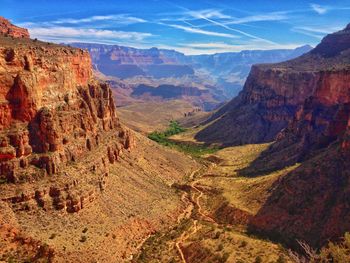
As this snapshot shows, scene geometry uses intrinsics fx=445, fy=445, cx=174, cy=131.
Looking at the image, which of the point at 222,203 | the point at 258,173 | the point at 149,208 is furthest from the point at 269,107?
the point at 149,208

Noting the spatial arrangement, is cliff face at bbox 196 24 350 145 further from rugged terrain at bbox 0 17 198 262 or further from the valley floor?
rugged terrain at bbox 0 17 198 262

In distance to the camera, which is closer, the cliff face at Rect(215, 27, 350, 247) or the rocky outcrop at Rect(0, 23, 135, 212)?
the rocky outcrop at Rect(0, 23, 135, 212)

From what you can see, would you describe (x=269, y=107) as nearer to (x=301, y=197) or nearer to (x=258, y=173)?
(x=258, y=173)

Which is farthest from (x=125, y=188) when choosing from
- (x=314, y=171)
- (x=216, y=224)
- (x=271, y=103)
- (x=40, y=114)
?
(x=271, y=103)

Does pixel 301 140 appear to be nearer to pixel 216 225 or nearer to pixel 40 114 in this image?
pixel 216 225

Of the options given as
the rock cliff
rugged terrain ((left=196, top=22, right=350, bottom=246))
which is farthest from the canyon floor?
the rock cliff

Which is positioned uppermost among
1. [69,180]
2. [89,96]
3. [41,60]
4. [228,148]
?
[41,60]

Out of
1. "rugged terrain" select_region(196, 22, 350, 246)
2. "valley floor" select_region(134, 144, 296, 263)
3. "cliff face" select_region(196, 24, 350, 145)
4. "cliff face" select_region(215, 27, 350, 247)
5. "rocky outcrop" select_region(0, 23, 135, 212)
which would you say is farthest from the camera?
"cliff face" select_region(196, 24, 350, 145)
